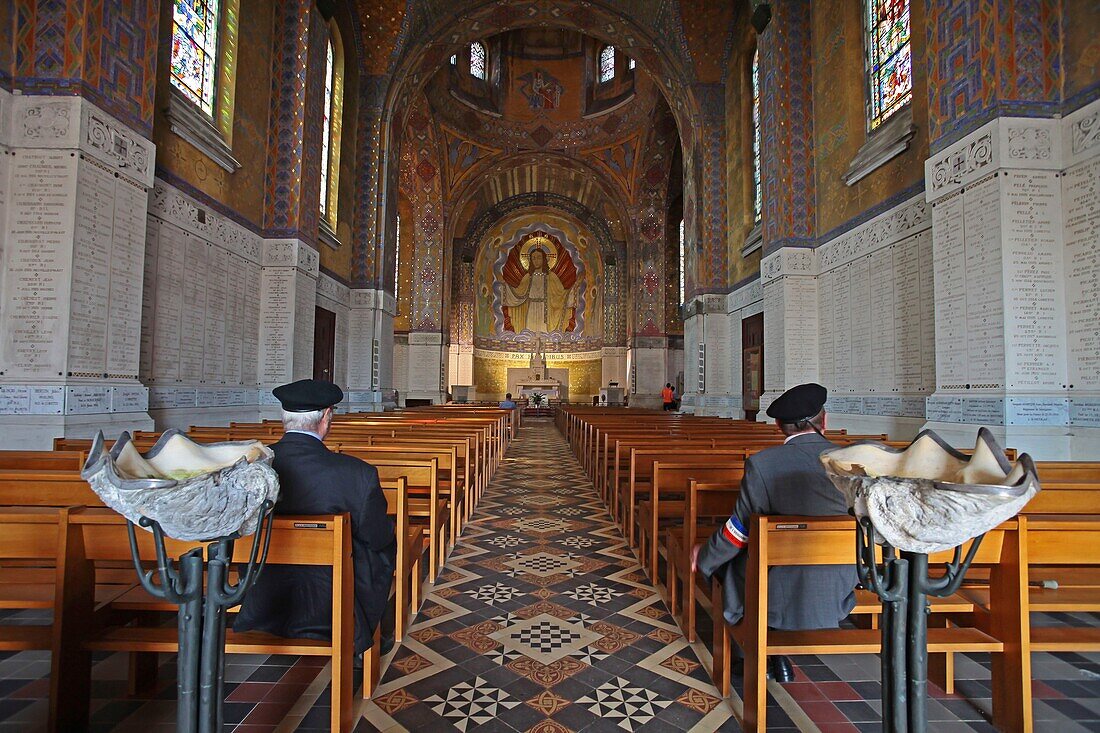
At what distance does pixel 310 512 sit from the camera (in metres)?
1.91

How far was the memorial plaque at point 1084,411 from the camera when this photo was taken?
170 inches

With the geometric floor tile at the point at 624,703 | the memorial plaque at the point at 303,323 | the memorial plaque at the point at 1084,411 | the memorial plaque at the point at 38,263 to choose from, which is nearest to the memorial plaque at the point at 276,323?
the memorial plaque at the point at 303,323

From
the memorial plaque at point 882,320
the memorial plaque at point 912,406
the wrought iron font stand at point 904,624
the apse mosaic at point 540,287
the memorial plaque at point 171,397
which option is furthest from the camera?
the apse mosaic at point 540,287

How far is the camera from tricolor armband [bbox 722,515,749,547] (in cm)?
201

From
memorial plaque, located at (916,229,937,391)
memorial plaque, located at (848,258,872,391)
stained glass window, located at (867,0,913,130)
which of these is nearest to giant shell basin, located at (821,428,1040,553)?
memorial plaque, located at (916,229,937,391)

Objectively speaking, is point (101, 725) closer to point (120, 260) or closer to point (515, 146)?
point (120, 260)

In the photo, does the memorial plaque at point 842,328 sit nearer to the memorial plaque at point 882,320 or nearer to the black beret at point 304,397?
the memorial plaque at point 882,320

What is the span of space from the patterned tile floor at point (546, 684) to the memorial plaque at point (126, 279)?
122 inches

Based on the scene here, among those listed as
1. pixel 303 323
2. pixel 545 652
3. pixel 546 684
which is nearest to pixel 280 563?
pixel 546 684

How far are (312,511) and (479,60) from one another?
22127 mm

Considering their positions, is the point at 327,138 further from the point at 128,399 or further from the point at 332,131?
the point at 128,399

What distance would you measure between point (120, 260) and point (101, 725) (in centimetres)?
465

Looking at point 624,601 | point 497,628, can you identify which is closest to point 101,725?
point 497,628

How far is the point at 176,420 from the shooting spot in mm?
6578
